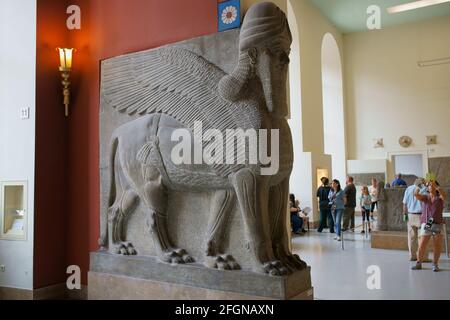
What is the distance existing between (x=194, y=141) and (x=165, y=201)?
66 cm

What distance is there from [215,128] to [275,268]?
49.2 inches

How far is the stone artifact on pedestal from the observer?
3.27m

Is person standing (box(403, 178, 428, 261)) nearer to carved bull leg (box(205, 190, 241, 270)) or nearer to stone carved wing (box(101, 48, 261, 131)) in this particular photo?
carved bull leg (box(205, 190, 241, 270))

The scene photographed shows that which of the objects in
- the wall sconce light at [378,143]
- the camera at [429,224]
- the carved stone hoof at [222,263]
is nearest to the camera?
the carved stone hoof at [222,263]

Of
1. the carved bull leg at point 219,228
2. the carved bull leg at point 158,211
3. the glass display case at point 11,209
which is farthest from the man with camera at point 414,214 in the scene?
the glass display case at point 11,209

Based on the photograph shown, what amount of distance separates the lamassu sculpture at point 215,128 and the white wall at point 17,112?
116 centimetres

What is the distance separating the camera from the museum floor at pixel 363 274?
4709mm

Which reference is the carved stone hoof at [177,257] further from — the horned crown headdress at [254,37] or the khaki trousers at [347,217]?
the khaki trousers at [347,217]

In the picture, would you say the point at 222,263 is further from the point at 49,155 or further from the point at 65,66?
the point at 65,66

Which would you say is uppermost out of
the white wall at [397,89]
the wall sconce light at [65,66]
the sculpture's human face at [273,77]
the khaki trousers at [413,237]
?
the white wall at [397,89]

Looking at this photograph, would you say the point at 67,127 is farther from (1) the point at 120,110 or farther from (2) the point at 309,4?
(2) the point at 309,4

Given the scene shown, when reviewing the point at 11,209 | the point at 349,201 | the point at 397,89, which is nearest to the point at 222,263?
the point at 11,209

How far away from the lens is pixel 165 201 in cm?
378
